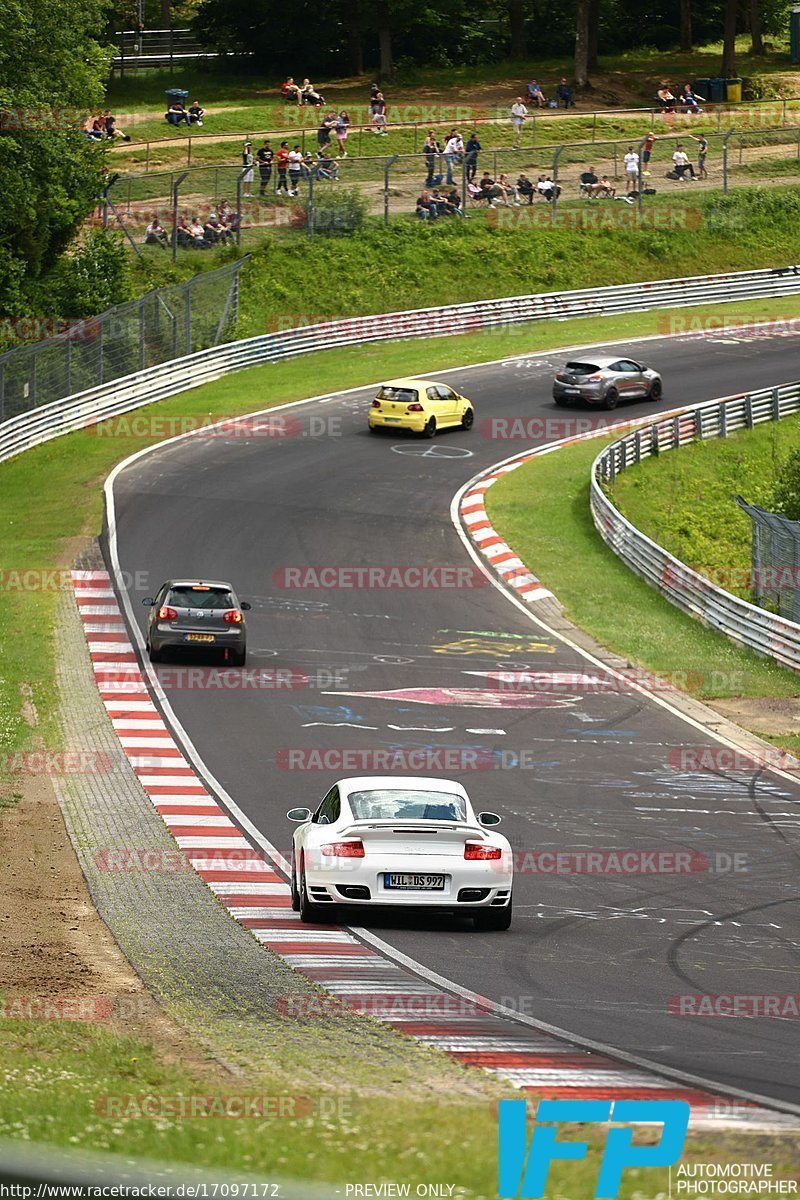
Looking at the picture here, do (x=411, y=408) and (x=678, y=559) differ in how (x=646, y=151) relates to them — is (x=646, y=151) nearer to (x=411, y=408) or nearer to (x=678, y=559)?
(x=411, y=408)

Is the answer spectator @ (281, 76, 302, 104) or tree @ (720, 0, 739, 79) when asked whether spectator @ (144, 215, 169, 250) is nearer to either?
spectator @ (281, 76, 302, 104)

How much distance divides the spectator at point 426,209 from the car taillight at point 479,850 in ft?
174

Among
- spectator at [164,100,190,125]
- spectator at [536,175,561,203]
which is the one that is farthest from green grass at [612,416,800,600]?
spectator at [164,100,190,125]

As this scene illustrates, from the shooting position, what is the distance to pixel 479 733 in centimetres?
2480

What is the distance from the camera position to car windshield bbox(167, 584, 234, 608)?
28828 millimetres

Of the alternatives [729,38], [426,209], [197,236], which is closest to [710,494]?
[197,236]

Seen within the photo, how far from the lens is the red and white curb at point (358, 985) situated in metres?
10.1

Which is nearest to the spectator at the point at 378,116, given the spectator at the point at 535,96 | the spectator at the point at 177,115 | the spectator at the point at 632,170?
the spectator at the point at 177,115

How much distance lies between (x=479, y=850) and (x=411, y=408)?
3364 cm

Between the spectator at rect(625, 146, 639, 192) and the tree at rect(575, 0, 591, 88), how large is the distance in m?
16.7

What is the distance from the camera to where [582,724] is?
1001 inches

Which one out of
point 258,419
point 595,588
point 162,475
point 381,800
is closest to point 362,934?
point 381,800

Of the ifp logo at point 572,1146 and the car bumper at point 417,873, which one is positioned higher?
the ifp logo at point 572,1146

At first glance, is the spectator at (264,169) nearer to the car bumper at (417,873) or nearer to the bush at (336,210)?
the bush at (336,210)
